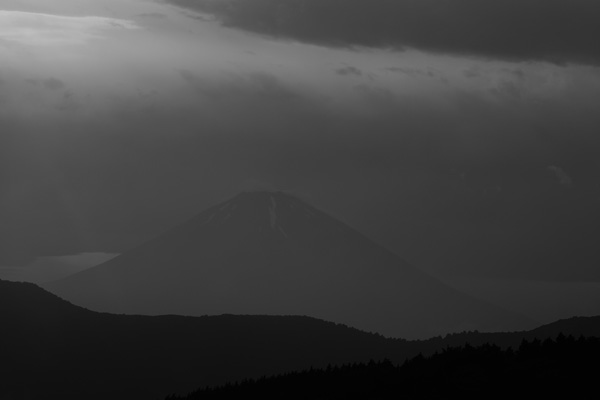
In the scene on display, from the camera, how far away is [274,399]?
150m

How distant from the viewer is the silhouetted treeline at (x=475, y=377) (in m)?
112

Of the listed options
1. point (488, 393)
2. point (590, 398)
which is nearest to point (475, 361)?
point (488, 393)

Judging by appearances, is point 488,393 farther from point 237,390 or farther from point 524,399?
point 237,390

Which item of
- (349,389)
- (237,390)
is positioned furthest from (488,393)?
(237,390)

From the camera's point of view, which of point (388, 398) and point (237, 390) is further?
point (237, 390)

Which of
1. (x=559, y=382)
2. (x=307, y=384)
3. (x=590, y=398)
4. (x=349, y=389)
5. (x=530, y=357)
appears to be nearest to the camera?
(x=590, y=398)

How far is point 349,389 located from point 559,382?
36337 mm

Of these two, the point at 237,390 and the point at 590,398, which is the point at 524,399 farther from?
the point at 237,390

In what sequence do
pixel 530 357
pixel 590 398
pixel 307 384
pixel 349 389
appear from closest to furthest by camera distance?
pixel 590 398
pixel 530 357
pixel 349 389
pixel 307 384

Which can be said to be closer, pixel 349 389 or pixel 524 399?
pixel 524 399

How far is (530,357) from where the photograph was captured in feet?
406

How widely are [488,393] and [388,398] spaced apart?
16049 millimetres

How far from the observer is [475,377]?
4786 inches

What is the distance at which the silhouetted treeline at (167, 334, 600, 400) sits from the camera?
111812 mm
